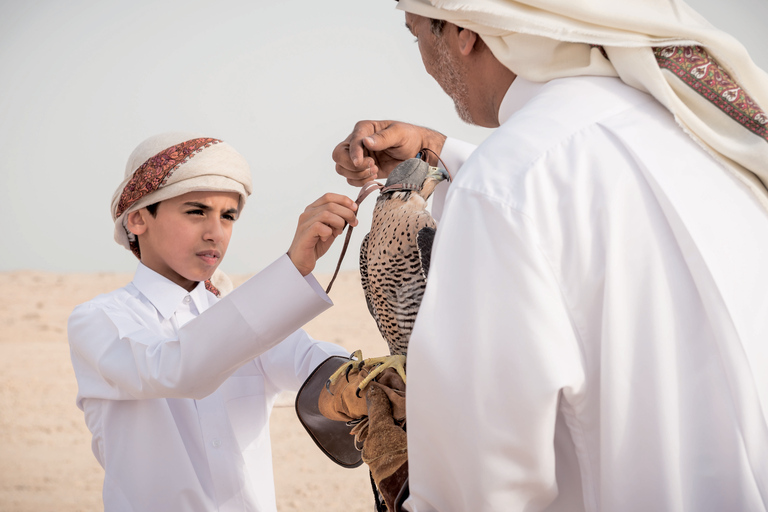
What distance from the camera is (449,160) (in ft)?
6.69

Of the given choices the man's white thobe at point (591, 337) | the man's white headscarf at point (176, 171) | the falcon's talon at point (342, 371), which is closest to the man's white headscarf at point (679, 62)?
the man's white thobe at point (591, 337)

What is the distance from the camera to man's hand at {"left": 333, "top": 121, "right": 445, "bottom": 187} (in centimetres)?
181

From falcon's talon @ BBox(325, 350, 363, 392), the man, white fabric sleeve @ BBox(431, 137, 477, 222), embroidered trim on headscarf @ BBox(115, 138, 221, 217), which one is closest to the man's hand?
white fabric sleeve @ BBox(431, 137, 477, 222)

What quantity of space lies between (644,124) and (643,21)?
7.2 inches

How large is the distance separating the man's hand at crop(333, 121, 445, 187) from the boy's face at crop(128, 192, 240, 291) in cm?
59

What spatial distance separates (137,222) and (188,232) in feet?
0.81

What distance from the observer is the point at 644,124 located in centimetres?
112

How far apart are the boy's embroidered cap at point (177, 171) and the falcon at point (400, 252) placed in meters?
0.68

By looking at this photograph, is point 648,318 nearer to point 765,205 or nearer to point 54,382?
point 765,205

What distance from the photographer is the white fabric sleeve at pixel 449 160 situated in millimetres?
Answer: 2010

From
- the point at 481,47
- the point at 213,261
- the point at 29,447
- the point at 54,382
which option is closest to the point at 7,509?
the point at 29,447

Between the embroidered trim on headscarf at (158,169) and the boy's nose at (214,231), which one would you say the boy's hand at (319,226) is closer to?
the boy's nose at (214,231)

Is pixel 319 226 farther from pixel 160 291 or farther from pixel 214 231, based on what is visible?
pixel 160 291

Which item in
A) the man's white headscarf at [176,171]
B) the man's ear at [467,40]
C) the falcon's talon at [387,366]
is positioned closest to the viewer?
the man's ear at [467,40]
